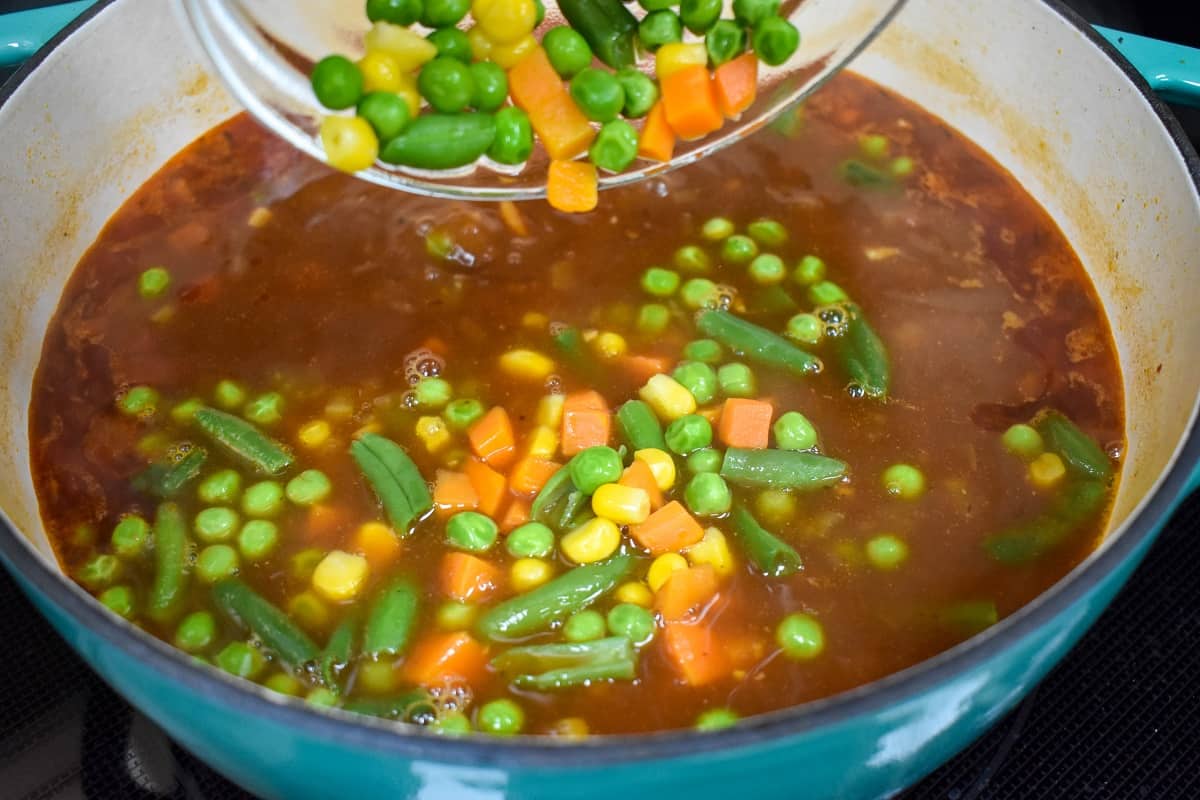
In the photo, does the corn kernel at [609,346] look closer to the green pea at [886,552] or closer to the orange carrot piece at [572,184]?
the orange carrot piece at [572,184]

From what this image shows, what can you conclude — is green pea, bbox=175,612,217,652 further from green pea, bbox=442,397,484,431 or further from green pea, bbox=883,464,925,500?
green pea, bbox=883,464,925,500

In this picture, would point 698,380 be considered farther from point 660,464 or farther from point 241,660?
point 241,660

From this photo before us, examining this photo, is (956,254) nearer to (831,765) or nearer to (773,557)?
(773,557)

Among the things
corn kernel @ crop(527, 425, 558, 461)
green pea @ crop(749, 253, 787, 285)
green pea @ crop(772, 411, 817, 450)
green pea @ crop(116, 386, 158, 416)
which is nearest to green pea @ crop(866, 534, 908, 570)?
green pea @ crop(772, 411, 817, 450)

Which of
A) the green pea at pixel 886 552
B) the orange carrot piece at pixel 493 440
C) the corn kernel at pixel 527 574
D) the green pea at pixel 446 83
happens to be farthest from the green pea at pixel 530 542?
the green pea at pixel 446 83

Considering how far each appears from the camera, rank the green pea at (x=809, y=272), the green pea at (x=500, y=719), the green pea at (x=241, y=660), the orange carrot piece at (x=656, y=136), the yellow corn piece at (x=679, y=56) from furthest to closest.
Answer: the green pea at (x=809, y=272) → the orange carrot piece at (x=656, y=136) → the yellow corn piece at (x=679, y=56) → the green pea at (x=241, y=660) → the green pea at (x=500, y=719)

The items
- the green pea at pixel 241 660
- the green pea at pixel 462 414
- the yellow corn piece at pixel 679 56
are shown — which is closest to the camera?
the green pea at pixel 241 660

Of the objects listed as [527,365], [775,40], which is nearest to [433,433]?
[527,365]
